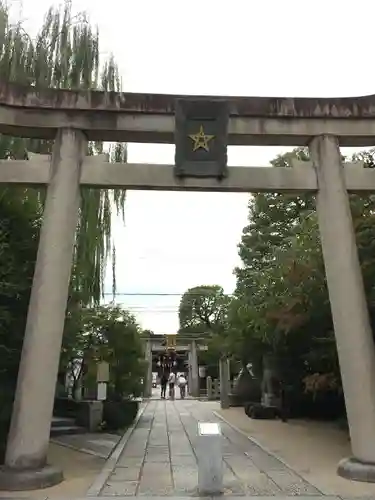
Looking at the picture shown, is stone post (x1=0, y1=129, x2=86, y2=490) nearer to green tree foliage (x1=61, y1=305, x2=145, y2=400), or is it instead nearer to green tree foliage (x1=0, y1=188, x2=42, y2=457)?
green tree foliage (x1=0, y1=188, x2=42, y2=457)

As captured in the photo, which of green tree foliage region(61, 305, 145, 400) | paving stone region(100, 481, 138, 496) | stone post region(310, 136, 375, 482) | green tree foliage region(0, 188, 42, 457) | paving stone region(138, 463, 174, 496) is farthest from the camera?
green tree foliage region(61, 305, 145, 400)

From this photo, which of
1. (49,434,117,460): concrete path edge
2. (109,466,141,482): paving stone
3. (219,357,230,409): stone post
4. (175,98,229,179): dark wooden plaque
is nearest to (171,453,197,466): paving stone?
(109,466,141,482): paving stone

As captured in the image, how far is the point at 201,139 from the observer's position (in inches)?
373

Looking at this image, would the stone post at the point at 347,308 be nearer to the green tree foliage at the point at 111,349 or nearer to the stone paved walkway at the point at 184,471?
the stone paved walkway at the point at 184,471

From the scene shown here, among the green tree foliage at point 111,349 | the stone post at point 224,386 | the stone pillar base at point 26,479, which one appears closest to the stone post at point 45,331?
the stone pillar base at point 26,479

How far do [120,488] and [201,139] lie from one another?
18.3 feet

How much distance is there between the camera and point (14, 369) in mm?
9195

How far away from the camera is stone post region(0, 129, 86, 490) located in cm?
794

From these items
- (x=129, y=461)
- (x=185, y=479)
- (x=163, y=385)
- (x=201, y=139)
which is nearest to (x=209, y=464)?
(x=185, y=479)

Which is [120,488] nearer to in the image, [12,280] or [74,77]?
[12,280]

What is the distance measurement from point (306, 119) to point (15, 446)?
698 centimetres

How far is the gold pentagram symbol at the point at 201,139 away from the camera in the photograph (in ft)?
30.9

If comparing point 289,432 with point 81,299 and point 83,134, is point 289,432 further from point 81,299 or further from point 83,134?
point 83,134

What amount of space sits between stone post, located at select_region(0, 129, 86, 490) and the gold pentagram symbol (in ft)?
6.17
